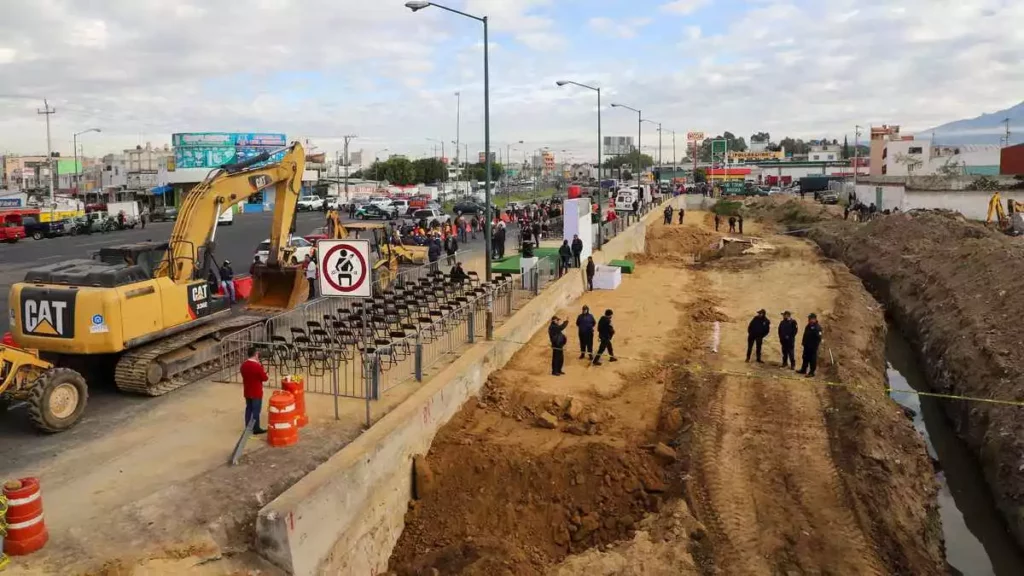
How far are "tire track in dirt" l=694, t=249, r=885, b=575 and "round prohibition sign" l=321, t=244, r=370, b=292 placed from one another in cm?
602

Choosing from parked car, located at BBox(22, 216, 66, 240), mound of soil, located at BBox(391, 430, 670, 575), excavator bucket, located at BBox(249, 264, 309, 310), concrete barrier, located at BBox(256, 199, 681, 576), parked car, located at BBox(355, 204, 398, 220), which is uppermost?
parked car, located at BBox(355, 204, 398, 220)

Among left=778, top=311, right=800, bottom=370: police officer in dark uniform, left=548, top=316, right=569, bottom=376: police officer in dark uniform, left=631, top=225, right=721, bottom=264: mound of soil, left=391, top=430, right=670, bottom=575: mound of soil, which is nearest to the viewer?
left=391, top=430, right=670, bottom=575: mound of soil

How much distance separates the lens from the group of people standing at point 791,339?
16453mm

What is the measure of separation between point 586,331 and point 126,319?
978 cm

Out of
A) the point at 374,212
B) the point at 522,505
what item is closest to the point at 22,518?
the point at 522,505

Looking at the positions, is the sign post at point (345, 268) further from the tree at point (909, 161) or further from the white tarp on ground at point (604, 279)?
the tree at point (909, 161)

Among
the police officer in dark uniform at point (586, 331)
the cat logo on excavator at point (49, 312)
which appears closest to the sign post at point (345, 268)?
the cat logo on excavator at point (49, 312)

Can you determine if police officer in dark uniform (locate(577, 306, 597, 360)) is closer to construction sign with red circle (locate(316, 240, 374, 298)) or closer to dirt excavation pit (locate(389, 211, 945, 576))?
dirt excavation pit (locate(389, 211, 945, 576))

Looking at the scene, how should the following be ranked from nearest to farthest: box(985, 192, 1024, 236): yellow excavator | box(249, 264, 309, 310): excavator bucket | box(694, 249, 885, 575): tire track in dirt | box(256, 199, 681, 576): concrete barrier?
box(256, 199, 681, 576): concrete barrier → box(694, 249, 885, 575): tire track in dirt → box(249, 264, 309, 310): excavator bucket → box(985, 192, 1024, 236): yellow excavator

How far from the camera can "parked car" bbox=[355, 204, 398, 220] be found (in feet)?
187

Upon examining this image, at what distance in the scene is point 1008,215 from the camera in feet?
149

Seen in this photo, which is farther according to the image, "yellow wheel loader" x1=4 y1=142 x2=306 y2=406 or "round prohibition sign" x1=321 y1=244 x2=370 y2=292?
"yellow wheel loader" x1=4 y1=142 x2=306 y2=406

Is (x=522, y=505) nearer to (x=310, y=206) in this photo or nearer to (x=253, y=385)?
(x=253, y=385)

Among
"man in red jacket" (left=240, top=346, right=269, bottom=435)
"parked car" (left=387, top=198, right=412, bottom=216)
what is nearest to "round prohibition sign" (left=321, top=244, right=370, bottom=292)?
"man in red jacket" (left=240, top=346, right=269, bottom=435)
